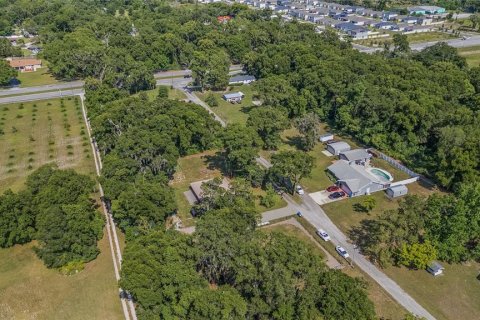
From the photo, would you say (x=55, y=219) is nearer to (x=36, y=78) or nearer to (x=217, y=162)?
(x=217, y=162)

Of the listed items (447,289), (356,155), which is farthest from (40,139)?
(447,289)

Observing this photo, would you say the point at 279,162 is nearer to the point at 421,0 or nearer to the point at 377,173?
the point at 377,173

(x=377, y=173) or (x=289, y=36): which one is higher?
(x=289, y=36)

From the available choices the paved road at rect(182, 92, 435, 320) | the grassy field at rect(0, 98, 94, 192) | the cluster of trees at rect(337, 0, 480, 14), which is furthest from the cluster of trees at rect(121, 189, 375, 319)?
the cluster of trees at rect(337, 0, 480, 14)

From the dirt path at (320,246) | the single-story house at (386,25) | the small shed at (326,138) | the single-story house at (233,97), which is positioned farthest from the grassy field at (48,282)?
the single-story house at (386,25)

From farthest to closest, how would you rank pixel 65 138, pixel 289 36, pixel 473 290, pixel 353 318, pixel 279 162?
pixel 289 36, pixel 65 138, pixel 279 162, pixel 473 290, pixel 353 318

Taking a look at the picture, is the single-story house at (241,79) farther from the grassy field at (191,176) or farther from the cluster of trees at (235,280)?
the cluster of trees at (235,280)

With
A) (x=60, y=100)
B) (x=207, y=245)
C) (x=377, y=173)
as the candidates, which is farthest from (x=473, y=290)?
(x=60, y=100)

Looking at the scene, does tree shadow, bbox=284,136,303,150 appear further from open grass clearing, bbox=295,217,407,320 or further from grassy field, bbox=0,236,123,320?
grassy field, bbox=0,236,123,320
